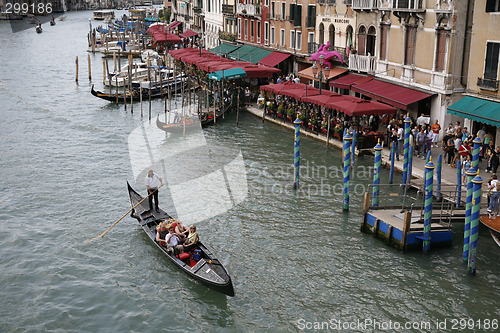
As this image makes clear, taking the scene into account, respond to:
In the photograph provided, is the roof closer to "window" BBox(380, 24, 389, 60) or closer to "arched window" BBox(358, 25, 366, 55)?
"arched window" BBox(358, 25, 366, 55)

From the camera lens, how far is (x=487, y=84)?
2380 centimetres

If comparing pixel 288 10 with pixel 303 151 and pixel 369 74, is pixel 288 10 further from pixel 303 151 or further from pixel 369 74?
pixel 303 151

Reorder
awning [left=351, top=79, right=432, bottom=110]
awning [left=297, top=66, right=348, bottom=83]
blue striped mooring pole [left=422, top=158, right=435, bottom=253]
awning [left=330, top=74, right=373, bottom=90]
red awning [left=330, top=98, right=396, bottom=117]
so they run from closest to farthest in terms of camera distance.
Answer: blue striped mooring pole [left=422, top=158, right=435, bottom=253] → red awning [left=330, top=98, right=396, bottom=117] → awning [left=351, top=79, right=432, bottom=110] → awning [left=330, top=74, right=373, bottom=90] → awning [left=297, top=66, right=348, bottom=83]

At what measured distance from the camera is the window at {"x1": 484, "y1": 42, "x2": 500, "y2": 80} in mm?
23312

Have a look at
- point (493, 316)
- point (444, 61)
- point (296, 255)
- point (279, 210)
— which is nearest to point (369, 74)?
point (444, 61)

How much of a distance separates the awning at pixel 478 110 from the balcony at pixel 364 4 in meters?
8.62

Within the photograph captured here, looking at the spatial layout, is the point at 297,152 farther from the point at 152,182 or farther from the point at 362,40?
the point at 362,40

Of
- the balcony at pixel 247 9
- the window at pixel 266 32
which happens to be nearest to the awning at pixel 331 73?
the window at pixel 266 32

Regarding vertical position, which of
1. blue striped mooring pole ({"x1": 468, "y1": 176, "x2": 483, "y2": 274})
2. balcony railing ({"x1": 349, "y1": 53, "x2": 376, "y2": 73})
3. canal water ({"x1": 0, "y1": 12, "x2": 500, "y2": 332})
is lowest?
canal water ({"x1": 0, "y1": 12, "x2": 500, "y2": 332})

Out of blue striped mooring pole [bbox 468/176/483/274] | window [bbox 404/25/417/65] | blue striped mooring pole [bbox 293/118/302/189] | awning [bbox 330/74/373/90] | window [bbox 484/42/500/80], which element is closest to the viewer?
blue striped mooring pole [bbox 468/176/483/274]

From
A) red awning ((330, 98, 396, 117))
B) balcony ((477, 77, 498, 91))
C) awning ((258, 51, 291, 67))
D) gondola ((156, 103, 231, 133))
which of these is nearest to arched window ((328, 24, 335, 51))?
awning ((258, 51, 291, 67))

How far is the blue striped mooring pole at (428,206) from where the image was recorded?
17.0 m

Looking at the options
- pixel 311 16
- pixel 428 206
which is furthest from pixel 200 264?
pixel 311 16

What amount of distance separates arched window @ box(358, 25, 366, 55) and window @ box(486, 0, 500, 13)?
9.78 m
